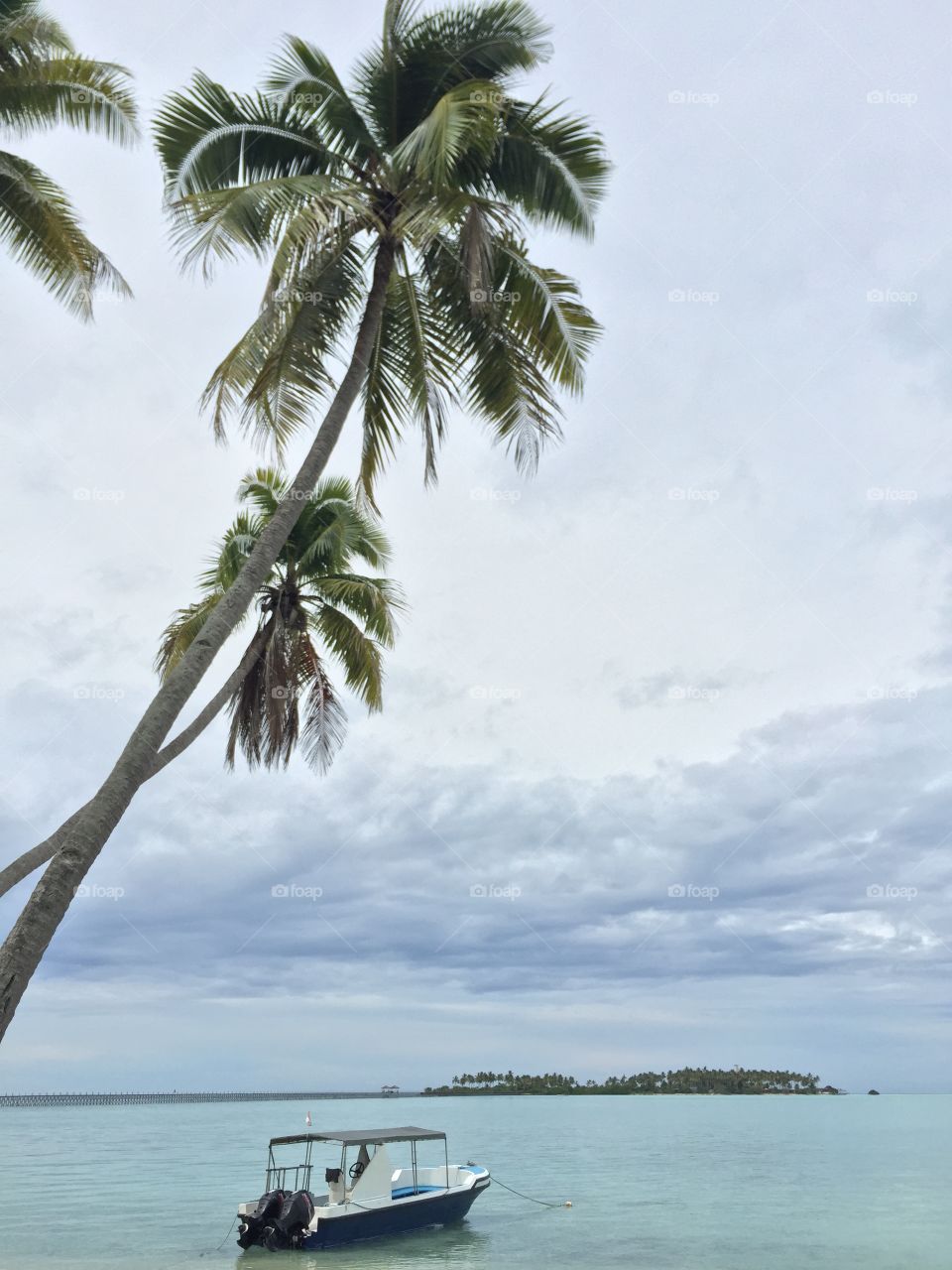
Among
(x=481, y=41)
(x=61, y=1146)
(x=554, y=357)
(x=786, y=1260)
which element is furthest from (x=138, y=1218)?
(x=61, y=1146)

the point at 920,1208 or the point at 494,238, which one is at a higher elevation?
the point at 494,238

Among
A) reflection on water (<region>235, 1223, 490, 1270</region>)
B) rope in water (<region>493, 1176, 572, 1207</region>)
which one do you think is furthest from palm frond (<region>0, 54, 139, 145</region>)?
rope in water (<region>493, 1176, 572, 1207</region>)

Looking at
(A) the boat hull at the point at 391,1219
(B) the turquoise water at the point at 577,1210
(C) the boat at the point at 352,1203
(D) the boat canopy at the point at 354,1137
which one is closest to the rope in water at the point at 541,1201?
(B) the turquoise water at the point at 577,1210

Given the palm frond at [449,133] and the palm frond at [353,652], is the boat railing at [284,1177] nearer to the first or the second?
the palm frond at [353,652]

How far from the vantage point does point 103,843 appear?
29.7 feet

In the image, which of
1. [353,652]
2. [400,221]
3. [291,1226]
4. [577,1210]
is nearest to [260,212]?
[400,221]

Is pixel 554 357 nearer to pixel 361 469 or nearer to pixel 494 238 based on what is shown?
pixel 494 238

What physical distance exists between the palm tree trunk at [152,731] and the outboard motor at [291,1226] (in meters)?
14.4

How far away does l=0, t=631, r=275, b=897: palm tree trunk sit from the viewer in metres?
10.3

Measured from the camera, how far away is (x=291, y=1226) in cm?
2217

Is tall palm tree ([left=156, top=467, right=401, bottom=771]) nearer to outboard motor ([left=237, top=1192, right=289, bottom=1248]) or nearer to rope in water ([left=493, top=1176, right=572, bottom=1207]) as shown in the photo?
outboard motor ([left=237, top=1192, right=289, bottom=1248])

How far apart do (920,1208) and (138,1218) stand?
1030 inches

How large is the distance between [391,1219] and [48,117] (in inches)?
894

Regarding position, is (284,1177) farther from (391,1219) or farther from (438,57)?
(438,57)
